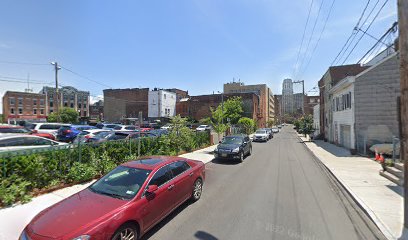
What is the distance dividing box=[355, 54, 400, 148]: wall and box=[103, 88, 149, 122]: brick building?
47.2m

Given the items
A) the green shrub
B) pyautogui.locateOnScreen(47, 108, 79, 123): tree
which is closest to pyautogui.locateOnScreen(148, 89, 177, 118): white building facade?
pyautogui.locateOnScreen(47, 108, 79, 123): tree

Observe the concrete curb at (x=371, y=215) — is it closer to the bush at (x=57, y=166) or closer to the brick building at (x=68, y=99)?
the bush at (x=57, y=166)

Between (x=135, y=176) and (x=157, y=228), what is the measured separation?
1214 mm

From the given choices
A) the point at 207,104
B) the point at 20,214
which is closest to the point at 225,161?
the point at 20,214

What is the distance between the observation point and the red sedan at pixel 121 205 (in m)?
3.30

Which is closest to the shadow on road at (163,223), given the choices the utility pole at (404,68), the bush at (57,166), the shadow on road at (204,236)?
the shadow on road at (204,236)

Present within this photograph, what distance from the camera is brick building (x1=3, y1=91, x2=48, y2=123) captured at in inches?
2240

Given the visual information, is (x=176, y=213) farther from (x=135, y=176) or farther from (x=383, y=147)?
(x=383, y=147)

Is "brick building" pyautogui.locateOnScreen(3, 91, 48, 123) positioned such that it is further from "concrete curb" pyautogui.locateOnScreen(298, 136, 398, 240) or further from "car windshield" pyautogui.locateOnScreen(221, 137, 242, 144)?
"concrete curb" pyautogui.locateOnScreen(298, 136, 398, 240)

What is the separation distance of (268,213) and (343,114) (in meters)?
17.8

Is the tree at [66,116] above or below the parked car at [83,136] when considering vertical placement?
above

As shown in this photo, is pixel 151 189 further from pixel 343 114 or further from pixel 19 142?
pixel 343 114

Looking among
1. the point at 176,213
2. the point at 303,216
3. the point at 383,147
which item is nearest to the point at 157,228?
the point at 176,213

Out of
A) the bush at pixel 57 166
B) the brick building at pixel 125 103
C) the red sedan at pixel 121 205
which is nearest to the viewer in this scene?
the red sedan at pixel 121 205
